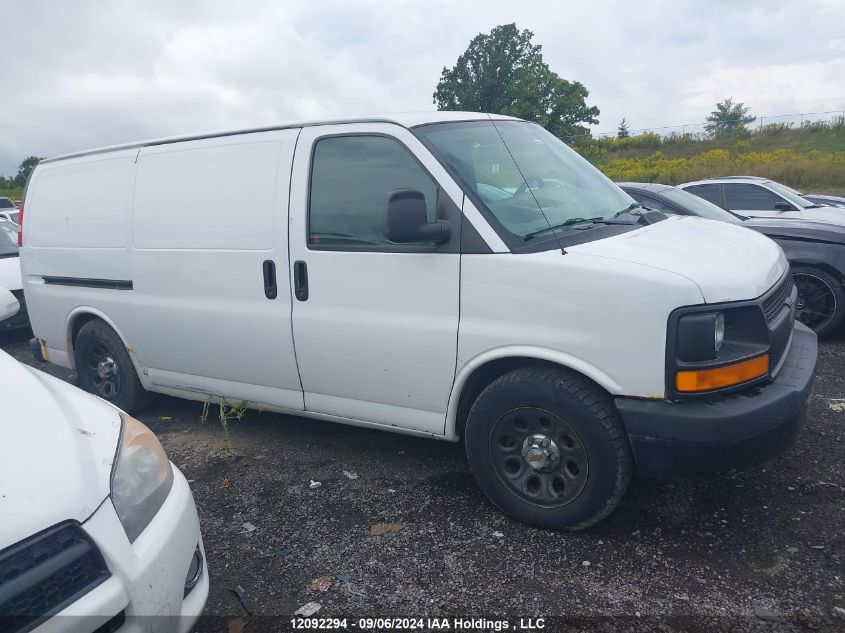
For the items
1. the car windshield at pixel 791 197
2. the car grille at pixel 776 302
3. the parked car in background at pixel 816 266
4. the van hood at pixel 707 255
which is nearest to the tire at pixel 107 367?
the van hood at pixel 707 255

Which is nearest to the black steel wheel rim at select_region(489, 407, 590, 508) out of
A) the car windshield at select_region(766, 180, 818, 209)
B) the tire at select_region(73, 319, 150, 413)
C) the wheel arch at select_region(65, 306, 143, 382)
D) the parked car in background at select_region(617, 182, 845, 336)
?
the wheel arch at select_region(65, 306, 143, 382)

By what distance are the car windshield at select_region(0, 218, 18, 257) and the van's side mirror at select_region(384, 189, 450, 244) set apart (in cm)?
787

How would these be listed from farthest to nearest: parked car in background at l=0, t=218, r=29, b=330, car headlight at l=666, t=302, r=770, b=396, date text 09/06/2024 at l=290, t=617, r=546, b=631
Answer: parked car in background at l=0, t=218, r=29, b=330 → car headlight at l=666, t=302, r=770, b=396 → date text 09/06/2024 at l=290, t=617, r=546, b=631

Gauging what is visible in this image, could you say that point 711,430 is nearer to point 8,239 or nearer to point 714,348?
point 714,348

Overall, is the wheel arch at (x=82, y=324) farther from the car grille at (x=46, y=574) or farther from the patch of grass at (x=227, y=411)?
the car grille at (x=46, y=574)

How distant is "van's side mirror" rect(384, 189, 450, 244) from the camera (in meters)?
3.15

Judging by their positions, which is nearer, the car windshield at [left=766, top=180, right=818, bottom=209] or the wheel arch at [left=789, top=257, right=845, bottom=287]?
the wheel arch at [left=789, top=257, right=845, bottom=287]

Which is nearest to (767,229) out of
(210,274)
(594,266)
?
(594,266)

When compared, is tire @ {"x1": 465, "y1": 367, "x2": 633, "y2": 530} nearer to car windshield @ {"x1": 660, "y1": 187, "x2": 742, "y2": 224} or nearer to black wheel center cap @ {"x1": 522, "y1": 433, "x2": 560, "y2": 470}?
black wheel center cap @ {"x1": 522, "y1": 433, "x2": 560, "y2": 470}

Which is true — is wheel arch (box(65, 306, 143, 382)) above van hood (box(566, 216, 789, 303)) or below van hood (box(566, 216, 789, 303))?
below

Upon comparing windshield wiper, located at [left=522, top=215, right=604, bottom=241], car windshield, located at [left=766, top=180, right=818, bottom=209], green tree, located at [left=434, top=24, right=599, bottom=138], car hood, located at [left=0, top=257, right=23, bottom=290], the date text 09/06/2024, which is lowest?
the date text 09/06/2024

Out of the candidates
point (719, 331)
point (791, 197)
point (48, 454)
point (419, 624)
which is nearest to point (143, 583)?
point (48, 454)

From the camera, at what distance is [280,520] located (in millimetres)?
3523

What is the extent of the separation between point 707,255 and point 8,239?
9318 mm
